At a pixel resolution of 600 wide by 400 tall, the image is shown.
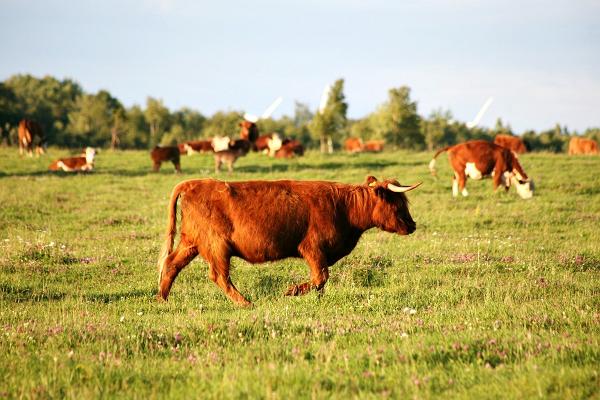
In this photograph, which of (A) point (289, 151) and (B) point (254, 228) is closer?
(B) point (254, 228)

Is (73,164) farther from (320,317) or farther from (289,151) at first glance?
(320,317)

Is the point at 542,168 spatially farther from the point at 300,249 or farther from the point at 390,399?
the point at 390,399

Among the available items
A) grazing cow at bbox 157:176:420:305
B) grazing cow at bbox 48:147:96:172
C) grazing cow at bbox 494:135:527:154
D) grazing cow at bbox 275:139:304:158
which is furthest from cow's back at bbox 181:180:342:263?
grazing cow at bbox 494:135:527:154

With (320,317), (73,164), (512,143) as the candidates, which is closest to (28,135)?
(73,164)

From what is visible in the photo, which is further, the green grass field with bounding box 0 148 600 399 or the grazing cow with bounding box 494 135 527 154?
the grazing cow with bounding box 494 135 527 154

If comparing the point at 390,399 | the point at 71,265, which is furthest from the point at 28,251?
the point at 390,399

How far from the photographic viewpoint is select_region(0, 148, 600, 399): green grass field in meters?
4.96

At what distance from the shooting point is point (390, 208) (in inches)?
382

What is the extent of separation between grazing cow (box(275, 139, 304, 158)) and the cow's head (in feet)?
92.7

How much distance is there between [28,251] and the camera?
12.3 m

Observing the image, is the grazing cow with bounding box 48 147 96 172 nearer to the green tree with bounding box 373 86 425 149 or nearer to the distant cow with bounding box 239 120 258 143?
the distant cow with bounding box 239 120 258 143

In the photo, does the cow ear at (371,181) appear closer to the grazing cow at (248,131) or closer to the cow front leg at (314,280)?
the cow front leg at (314,280)

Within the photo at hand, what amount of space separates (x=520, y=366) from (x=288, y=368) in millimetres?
1943

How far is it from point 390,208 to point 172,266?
3439mm
